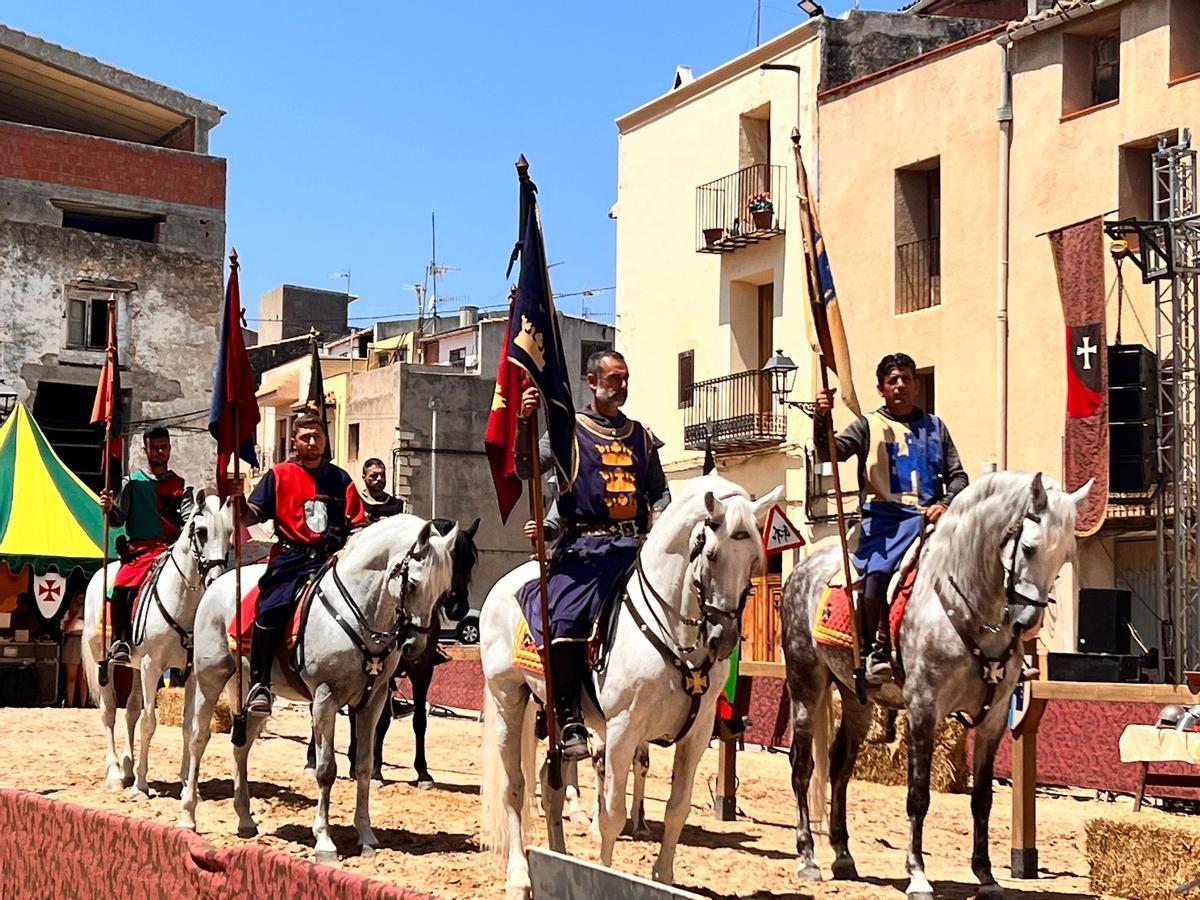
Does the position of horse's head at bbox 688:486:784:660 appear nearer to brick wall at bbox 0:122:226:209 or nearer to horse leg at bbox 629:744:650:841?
horse leg at bbox 629:744:650:841

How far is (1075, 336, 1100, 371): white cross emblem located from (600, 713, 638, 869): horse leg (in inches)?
632

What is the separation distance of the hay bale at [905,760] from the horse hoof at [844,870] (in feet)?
15.7

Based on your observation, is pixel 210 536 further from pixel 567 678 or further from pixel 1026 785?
pixel 1026 785

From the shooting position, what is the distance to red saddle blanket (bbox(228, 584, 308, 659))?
35.0 ft

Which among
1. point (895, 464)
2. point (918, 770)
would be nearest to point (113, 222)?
point (895, 464)

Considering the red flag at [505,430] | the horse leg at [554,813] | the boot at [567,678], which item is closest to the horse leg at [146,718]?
the red flag at [505,430]

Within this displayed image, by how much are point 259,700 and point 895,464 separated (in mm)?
4055

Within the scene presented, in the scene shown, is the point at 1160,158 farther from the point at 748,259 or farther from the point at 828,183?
the point at 748,259

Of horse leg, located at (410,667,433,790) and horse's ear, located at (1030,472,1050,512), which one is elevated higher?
horse's ear, located at (1030,472,1050,512)

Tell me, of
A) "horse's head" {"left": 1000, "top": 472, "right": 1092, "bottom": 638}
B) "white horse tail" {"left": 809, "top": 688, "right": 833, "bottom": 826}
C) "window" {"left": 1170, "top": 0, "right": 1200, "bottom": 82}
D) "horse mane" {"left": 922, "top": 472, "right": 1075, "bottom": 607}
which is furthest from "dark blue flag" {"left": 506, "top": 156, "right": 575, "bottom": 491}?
"window" {"left": 1170, "top": 0, "right": 1200, "bottom": 82}

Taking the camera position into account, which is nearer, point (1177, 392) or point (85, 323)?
point (1177, 392)

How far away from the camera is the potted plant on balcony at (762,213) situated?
30359mm

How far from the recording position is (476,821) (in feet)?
38.7

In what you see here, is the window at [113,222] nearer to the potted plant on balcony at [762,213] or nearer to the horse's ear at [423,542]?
the potted plant on balcony at [762,213]
